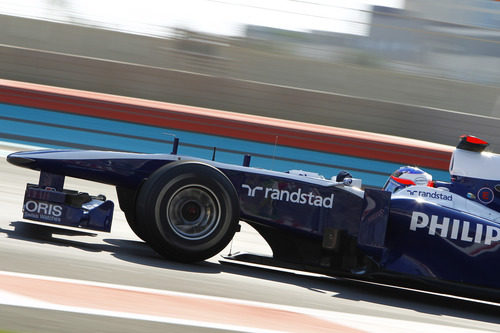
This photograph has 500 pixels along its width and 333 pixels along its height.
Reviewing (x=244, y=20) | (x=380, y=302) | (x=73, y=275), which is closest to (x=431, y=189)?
(x=380, y=302)

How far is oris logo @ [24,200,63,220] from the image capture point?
4793 mm

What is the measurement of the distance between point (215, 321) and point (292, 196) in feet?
5.34

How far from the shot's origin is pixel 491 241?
4965 mm

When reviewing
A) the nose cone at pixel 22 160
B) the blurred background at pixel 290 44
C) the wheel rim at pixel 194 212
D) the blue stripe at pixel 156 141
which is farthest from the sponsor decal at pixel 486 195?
the blurred background at pixel 290 44

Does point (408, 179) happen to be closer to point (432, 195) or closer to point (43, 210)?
point (432, 195)

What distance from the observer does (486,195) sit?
529 centimetres

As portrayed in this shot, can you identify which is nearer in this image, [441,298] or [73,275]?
[73,275]

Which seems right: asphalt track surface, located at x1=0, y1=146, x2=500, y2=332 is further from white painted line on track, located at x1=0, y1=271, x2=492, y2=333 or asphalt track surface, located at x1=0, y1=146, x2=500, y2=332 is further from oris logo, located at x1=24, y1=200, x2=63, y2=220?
oris logo, located at x1=24, y1=200, x2=63, y2=220

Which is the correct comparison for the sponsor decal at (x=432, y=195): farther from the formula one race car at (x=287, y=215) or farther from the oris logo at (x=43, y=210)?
the oris logo at (x=43, y=210)

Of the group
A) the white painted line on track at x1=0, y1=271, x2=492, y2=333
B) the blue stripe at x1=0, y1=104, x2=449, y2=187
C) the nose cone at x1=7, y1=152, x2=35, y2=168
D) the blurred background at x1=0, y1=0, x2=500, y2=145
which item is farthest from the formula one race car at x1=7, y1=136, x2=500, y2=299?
the blurred background at x1=0, y1=0, x2=500, y2=145

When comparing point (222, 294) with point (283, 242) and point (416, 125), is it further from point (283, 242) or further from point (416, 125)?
point (416, 125)

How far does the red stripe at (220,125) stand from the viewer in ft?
42.9

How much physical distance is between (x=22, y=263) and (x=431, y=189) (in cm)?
284

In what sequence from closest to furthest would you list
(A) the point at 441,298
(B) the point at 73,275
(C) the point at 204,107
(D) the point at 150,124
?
(B) the point at 73,275 < (A) the point at 441,298 < (D) the point at 150,124 < (C) the point at 204,107
